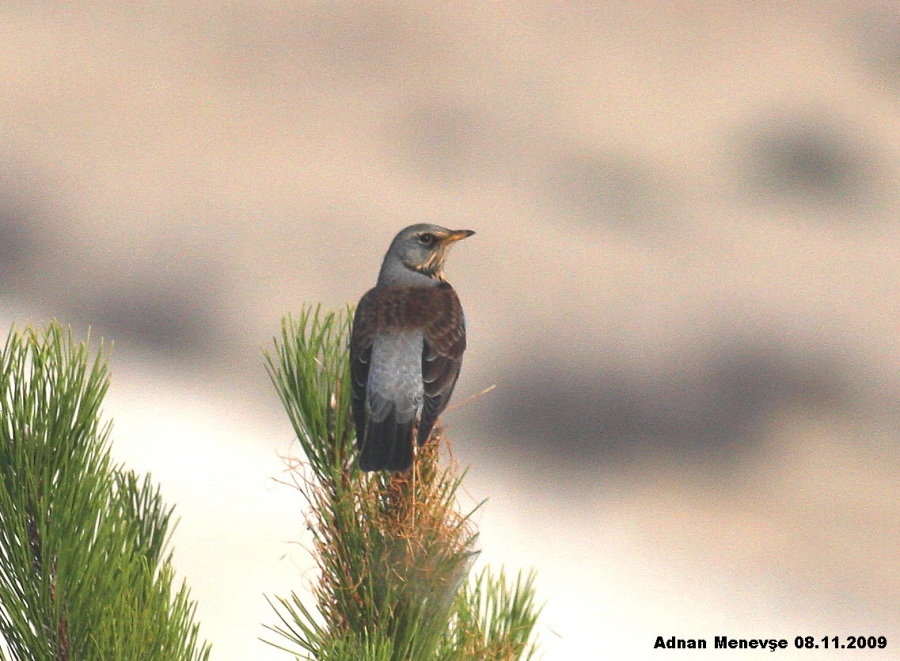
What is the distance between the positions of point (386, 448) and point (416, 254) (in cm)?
268

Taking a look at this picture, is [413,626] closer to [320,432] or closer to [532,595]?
[532,595]

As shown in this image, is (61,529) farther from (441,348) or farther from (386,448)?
(441,348)

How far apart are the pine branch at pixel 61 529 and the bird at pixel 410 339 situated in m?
0.77

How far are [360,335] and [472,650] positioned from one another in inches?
69.0

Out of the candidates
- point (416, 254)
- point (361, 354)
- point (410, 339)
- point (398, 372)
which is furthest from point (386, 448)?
point (416, 254)

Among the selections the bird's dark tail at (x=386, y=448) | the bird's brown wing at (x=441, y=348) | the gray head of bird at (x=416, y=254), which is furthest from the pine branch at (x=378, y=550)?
the gray head of bird at (x=416, y=254)

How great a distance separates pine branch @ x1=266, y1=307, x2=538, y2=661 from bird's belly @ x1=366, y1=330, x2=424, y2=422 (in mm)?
528

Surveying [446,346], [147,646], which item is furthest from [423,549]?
[446,346]

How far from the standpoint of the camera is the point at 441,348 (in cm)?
483

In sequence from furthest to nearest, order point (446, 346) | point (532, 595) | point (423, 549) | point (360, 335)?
1. point (446, 346)
2. point (360, 335)
3. point (532, 595)
4. point (423, 549)

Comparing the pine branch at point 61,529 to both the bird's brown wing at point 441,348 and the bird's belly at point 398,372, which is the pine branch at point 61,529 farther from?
the bird's brown wing at point 441,348

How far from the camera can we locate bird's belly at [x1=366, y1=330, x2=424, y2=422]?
12.8ft

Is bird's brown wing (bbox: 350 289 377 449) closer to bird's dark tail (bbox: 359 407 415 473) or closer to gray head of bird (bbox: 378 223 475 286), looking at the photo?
bird's dark tail (bbox: 359 407 415 473)

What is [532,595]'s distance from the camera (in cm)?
314
